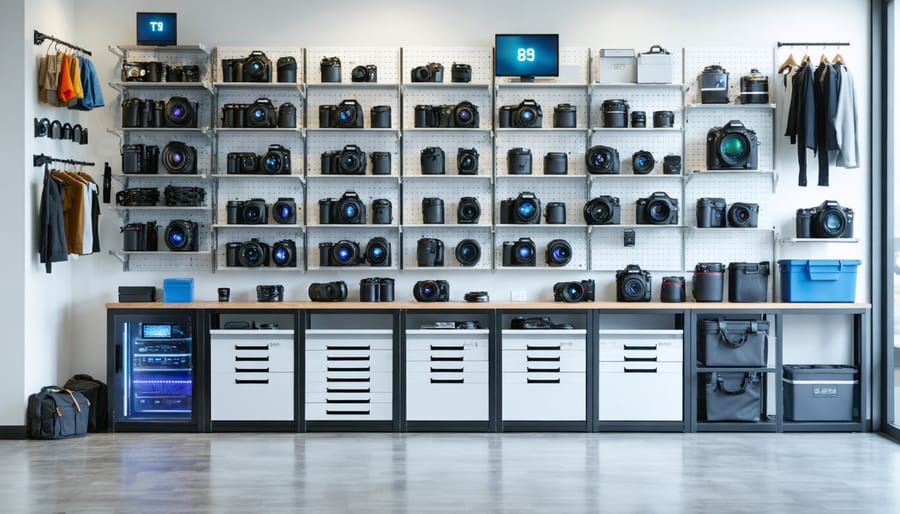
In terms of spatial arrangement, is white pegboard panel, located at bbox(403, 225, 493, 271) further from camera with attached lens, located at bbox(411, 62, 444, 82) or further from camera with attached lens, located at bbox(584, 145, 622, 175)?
camera with attached lens, located at bbox(411, 62, 444, 82)

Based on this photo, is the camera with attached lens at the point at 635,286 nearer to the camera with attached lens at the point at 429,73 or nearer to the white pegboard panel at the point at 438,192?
the white pegboard panel at the point at 438,192

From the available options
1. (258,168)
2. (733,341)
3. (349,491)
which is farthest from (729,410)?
(258,168)

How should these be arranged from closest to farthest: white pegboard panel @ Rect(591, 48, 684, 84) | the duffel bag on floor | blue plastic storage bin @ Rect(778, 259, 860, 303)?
the duffel bag on floor
blue plastic storage bin @ Rect(778, 259, 860, 303)
white pegboard panel @ Rect(591, 48, 684, 84)

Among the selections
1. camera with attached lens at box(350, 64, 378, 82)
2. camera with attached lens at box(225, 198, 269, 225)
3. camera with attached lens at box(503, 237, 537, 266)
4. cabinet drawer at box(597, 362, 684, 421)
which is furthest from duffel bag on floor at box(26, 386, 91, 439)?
cabinet drawer at box(597, 362, 684, 421)

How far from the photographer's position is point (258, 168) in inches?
263

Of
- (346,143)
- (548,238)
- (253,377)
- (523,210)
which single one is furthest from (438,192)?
(253,377)

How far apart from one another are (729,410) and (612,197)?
69.6 inches

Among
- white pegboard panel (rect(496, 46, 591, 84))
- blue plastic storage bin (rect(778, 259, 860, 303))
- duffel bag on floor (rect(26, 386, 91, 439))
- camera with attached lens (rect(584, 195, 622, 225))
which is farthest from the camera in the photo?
white pegboard panel (rect(496, 46, 591, 84))

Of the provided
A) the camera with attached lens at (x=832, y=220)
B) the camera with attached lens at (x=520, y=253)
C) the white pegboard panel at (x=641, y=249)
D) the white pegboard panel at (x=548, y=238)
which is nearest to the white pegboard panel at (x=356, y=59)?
the white pegboard panel at (x=548, y=238)

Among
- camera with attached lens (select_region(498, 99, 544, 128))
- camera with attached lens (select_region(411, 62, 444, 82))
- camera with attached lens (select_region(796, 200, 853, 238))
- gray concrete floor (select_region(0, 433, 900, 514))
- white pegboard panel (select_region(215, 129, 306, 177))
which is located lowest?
gray concrete floor (select_region(0, 433, 900, 514))

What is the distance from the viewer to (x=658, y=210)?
21.7ft

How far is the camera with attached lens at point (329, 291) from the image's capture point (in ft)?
21.4

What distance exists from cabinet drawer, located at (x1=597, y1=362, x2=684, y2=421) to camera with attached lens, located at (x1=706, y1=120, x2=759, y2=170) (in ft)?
5.09

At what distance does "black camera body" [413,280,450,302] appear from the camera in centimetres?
653
